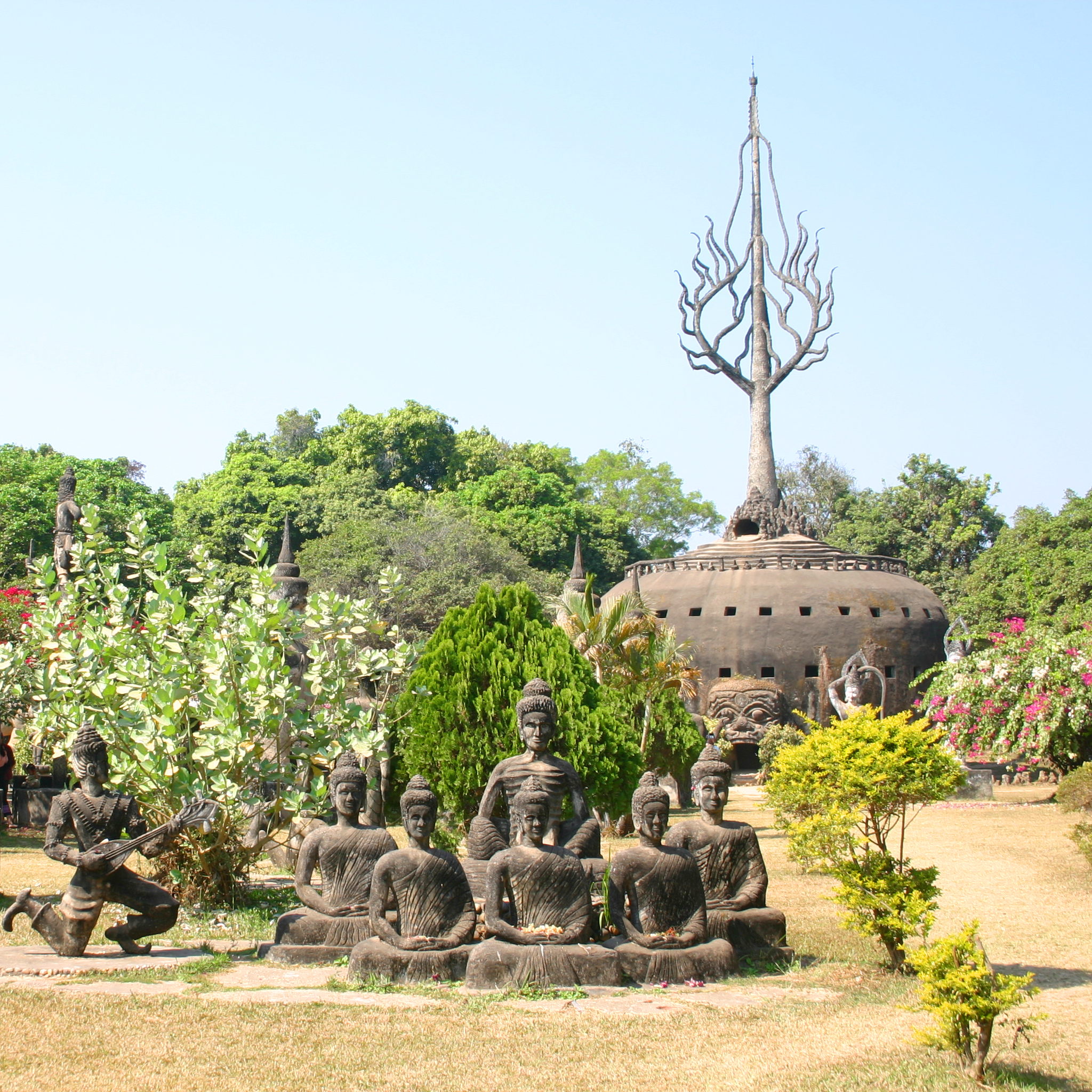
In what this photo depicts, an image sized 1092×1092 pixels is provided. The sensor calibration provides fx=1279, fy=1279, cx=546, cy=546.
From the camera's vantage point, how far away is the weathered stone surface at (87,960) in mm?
8109

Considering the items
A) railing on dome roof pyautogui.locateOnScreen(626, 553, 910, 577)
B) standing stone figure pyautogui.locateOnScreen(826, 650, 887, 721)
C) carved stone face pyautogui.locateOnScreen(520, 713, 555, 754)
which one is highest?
railing on dome roof pyautogui.locateOnScreen(626, 553, 910, 577)

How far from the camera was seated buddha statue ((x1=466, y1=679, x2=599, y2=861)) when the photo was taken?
947cm

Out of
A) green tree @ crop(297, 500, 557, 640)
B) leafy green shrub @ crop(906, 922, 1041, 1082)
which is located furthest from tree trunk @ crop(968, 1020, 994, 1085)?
green tree @ crop(297, 500, 557, 640)

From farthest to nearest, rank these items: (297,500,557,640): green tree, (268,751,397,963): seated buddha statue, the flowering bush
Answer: (297,500,557,640): green tree < the flowering bush < (268,751,397,963): seated buddha statue

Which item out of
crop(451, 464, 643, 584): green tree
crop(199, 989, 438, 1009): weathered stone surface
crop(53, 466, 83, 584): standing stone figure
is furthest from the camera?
crop(451, 464, 643, 584): green tree

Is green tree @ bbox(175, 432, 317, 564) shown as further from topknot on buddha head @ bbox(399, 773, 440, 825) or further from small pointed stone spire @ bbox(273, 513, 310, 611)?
topknot on buddha head @ bbox(399, 773, 440, 825)

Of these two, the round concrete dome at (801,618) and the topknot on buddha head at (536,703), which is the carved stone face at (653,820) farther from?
the round concrete dome at (801,618)

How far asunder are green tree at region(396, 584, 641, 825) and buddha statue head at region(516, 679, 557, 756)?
4029 millimetres

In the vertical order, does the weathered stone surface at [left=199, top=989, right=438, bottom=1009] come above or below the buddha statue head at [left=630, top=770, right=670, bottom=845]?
below

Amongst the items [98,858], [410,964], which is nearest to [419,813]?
[410,964]

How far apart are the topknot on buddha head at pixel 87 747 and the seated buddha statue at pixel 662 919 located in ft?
12.1

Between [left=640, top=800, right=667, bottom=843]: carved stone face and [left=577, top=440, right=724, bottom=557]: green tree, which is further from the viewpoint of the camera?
[left=577, top=440, right=724, bottom=557]: green tree

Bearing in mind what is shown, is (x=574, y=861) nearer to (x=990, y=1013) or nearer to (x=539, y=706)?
(x=539, y=706)

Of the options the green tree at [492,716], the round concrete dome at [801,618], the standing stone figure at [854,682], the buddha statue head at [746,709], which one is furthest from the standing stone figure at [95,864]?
the standing stone figure at [854,682]
